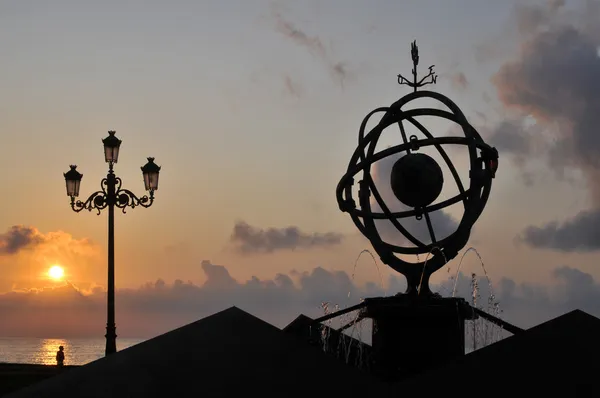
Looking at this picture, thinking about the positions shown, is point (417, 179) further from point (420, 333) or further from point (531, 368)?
point (531, 368)

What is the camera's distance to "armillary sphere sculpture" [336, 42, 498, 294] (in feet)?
37.6

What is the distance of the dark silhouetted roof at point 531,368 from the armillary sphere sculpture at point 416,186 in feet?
Answer: 13.4

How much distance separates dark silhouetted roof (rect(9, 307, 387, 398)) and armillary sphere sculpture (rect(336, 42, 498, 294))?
154 inches

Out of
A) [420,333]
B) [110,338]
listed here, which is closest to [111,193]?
[110,338]

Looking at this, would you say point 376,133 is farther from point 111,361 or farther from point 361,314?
point 111,361

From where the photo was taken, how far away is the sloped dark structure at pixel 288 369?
670 cm

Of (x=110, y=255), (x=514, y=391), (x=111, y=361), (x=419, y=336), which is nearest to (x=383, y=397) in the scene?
(x=514, y=391)

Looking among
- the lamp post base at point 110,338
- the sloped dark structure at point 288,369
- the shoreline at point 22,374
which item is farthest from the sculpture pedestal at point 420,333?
the shoreline at point 22,374

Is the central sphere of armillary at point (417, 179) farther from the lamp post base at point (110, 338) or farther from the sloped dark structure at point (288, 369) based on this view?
the lamp post base at point (110, 338)

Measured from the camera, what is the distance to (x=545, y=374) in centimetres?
667

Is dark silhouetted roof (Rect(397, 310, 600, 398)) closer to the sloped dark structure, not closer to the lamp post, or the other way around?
the sloped dark structure

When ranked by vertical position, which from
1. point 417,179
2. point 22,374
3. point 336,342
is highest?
point 417,179

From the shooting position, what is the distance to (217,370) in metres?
7.32

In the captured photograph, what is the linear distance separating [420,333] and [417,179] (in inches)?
84.9
